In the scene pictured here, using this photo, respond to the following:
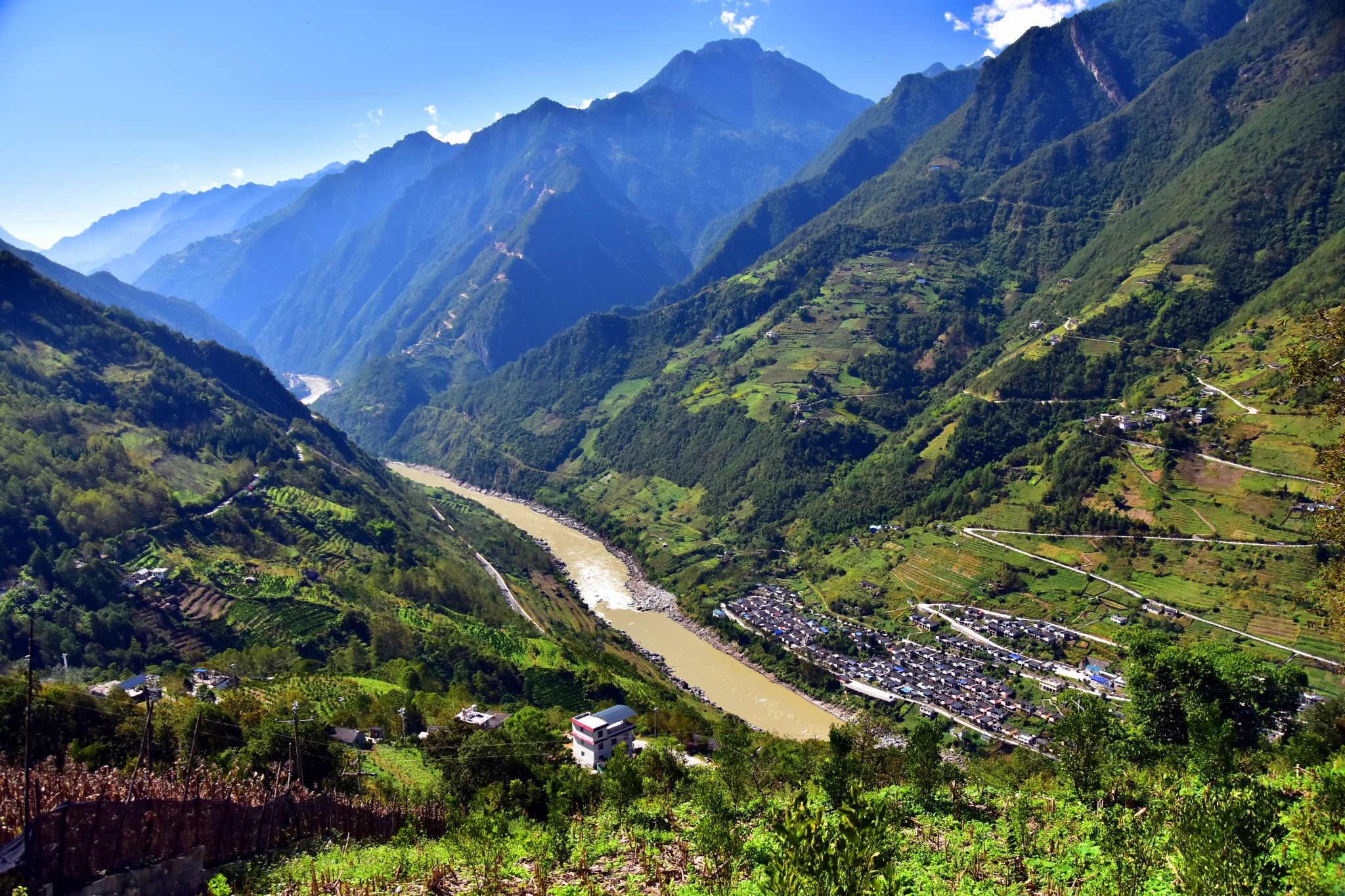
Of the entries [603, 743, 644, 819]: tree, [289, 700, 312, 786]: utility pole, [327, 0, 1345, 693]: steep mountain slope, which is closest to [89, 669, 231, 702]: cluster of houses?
[289, 700, 312, 786]: utility pole

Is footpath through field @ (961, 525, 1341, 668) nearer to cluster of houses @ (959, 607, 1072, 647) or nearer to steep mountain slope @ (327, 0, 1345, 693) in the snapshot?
steep mountain slope @ (327, 0, 1345, 693)

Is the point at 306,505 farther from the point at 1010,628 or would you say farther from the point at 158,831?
the point at 1010,628

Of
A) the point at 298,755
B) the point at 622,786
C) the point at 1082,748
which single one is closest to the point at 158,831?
the point at 298,755

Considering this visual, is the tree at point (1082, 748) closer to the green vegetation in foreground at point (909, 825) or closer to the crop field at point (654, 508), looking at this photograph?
the green vegetation in foreground at point (909, 825)

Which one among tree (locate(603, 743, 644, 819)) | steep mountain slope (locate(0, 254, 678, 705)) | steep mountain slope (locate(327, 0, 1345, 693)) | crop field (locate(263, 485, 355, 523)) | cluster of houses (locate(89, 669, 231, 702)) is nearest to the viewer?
tree (locate(603, 743, 644, 819))

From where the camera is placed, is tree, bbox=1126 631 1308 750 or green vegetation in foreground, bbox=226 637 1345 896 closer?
green vegetation in foreground, bbox=226 637 1345 896
